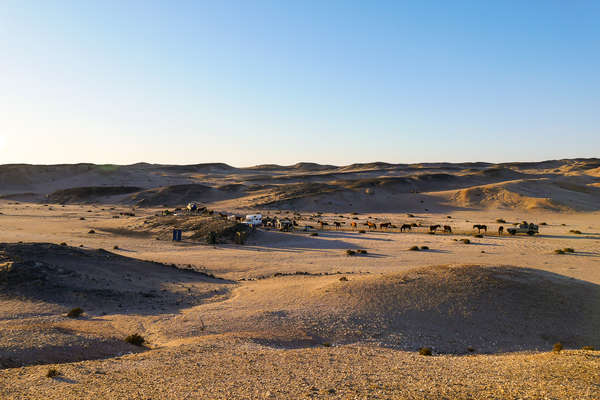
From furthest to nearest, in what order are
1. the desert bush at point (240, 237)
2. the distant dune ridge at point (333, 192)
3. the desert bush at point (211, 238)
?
the distant dune ridge at point (333, 192)
the desert bush at point (240, 237)
the desert bush at point (211, 238)

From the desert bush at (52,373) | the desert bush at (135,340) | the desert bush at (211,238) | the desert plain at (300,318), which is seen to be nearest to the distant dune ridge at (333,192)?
the desert plain at (300,318)

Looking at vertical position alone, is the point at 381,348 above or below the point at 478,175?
below

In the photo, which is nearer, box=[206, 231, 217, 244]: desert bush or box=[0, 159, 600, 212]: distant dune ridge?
box=[206, 231, 217, 244]: desert bush

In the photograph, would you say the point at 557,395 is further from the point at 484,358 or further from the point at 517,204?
the point at 517,204

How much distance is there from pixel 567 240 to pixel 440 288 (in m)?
32.0

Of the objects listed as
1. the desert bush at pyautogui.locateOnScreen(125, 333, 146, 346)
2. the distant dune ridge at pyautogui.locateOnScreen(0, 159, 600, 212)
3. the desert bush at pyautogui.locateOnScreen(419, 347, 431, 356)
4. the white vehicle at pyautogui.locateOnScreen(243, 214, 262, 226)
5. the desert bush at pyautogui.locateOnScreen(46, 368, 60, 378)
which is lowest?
the desert bush at pyautogui.locateOnScreen(419, 347, 431, 356)

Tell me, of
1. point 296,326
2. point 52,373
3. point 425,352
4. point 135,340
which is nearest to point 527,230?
point 425,352

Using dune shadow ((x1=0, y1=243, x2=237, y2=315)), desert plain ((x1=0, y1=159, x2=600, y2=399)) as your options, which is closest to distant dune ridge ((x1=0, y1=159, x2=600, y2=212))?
desert plain ((x1=0, y1=159, x2=600, y2=399))

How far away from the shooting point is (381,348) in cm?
1477

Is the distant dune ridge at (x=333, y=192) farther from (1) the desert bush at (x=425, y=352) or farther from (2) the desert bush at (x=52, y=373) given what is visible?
(2) the desert bush at (x=52, y=373)

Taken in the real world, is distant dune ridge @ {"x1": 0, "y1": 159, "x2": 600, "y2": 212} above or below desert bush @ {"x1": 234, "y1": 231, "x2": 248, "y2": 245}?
above

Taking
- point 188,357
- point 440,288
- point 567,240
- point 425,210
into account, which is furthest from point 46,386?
point 425,210

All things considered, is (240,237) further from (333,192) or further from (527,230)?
(333,192)

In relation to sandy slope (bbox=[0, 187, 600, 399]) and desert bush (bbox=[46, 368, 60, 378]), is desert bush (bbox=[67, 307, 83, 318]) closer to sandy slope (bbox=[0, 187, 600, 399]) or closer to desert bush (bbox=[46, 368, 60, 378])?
sandy slope (bbox=[0, 187, 600, 399])
